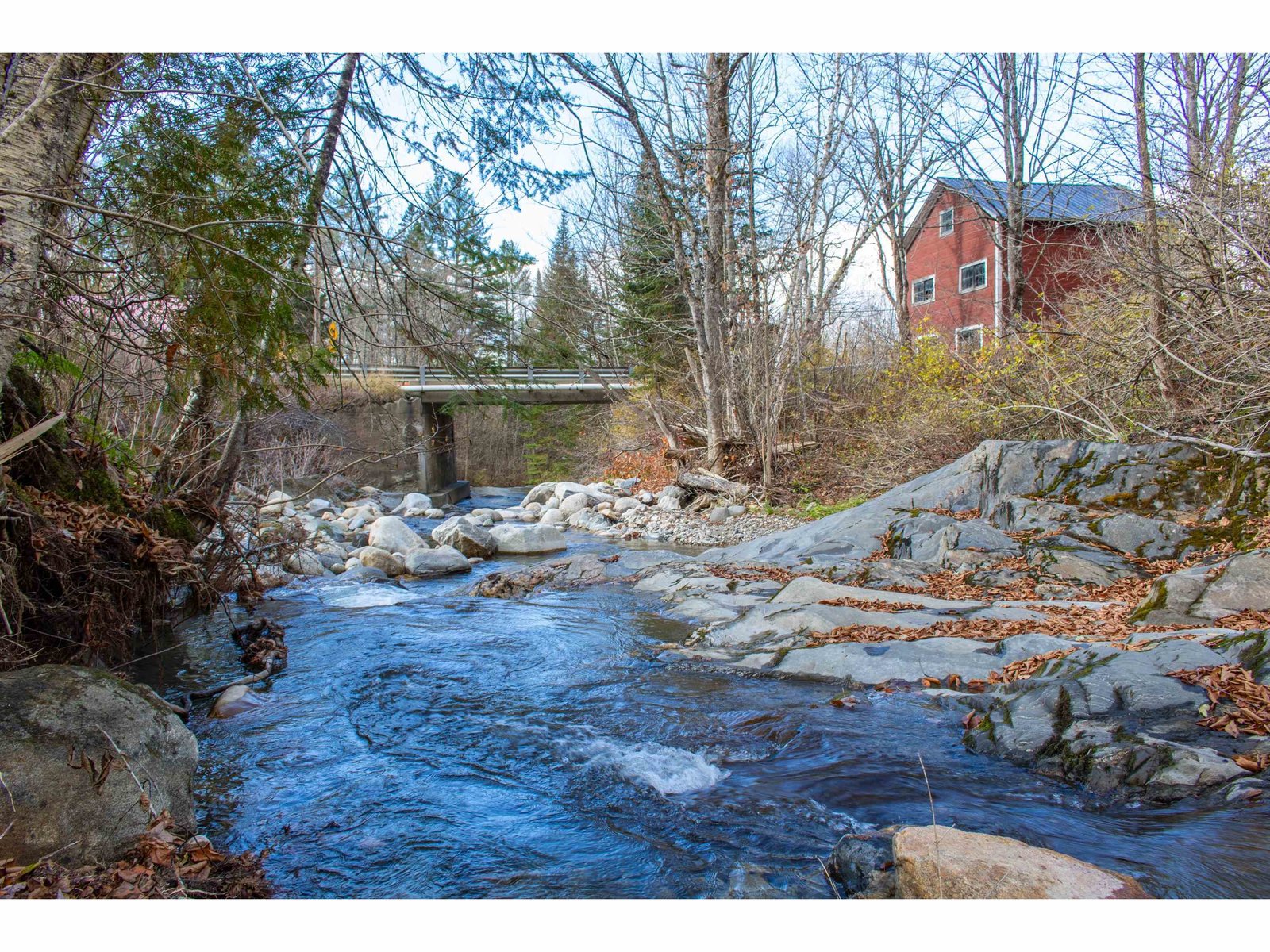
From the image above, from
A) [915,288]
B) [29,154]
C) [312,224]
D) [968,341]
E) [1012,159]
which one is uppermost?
[915,288]

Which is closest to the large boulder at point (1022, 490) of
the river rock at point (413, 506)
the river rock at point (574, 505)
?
the river rock at point (574, 505)

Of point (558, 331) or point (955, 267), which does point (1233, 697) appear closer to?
point (558, 331)

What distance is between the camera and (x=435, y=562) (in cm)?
918

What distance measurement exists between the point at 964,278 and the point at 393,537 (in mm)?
19976

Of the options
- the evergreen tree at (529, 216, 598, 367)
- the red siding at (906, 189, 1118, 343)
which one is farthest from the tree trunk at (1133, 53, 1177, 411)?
the red siding at (906, 189, 1118, 343)

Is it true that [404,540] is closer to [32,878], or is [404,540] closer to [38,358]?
[38,358]

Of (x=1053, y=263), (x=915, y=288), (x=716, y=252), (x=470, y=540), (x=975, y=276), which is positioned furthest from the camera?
(x=915, y=288)

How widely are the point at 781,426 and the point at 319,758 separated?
11339mm

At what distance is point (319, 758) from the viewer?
3.63 m

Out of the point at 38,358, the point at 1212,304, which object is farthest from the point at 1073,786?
the point at 1212,304

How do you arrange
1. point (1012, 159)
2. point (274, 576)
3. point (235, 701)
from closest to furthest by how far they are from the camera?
point (235, 701) < point (274, 576) < point (1012, 159)

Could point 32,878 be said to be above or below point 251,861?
above

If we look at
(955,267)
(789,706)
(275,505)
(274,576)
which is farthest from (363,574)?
(955,267)

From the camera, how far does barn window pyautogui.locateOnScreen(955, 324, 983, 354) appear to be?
11.4m
